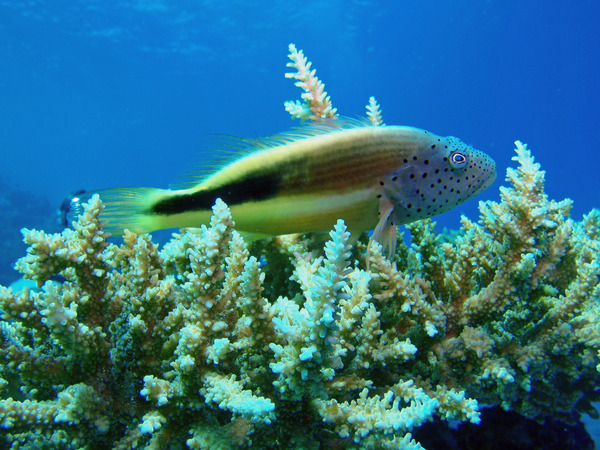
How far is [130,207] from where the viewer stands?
2.23 meters

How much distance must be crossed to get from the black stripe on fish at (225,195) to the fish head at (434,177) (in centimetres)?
77

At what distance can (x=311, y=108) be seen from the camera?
352 centimetres

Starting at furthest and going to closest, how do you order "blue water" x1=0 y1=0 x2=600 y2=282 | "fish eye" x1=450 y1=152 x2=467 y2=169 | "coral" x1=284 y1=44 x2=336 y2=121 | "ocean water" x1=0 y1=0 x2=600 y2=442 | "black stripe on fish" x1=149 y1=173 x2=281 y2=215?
"blue water" x1=0 y1=0 x2=600 y2=282 < "ocean water" x1=0 y1=0 x2=600 y2=442 < "coral" x1=284 y1=44 x2=336 y2=121 < "fish eye" x1=450 y1=152 x2=467 y2=169 < "black stripe on fish" x1=149 y1=173 x2=281 y2=215

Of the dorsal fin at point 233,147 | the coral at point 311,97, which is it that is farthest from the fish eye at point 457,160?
the coral at point 311,97

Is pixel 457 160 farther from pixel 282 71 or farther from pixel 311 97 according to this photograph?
pixel 282 71

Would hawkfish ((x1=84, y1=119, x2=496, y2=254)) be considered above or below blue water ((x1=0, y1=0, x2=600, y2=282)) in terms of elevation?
below

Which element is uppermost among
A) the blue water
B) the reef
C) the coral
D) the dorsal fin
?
the blue water

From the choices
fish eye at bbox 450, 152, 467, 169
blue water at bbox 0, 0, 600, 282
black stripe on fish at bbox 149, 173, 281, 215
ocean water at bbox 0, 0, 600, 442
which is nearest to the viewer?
black stripe on fish at bbox 149, 173, 281, 215

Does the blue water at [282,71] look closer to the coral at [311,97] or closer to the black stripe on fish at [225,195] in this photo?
the coral at [311,97]

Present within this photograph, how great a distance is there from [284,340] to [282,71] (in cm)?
10667

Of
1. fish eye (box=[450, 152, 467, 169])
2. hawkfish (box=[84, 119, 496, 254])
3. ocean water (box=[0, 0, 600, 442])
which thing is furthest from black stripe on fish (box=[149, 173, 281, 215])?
ocean water (box=[0, 0, 600, 442])

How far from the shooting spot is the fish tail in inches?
87.6

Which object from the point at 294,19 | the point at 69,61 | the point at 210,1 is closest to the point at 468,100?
the point at 294,19

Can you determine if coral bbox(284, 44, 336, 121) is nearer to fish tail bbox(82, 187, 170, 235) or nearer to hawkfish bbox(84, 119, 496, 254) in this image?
hawkfish bbox(84, 119, 496, 254)
